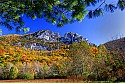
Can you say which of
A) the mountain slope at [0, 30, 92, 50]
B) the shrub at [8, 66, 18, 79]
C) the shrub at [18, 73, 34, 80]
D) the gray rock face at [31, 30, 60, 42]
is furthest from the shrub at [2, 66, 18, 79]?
the gray rock face at [31, 30, 60, 42]

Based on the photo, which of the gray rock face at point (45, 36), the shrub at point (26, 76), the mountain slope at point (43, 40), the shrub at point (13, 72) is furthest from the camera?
the gray rock face at point (45, 36)

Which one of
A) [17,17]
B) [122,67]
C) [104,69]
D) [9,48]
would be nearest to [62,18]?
[17,17]

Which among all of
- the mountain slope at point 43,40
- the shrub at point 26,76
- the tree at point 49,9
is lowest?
the tree at point 49,9

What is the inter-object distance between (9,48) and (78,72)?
100 feet

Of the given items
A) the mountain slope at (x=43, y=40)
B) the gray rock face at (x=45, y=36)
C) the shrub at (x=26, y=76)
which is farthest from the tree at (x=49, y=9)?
the gray rock face at (x=45, y=36)

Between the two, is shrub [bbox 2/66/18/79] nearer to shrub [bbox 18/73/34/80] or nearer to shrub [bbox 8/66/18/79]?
shrub [bbox 8/66/18/79]

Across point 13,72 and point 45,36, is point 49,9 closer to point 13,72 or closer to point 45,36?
point 13,72

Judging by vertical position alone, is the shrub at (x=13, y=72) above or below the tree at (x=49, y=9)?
above

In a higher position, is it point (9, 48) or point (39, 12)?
point (9, 48)

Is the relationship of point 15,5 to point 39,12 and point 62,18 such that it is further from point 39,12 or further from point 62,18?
point 62,18

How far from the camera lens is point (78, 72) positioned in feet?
118

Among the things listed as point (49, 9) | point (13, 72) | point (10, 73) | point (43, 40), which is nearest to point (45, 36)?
point (43, 40)

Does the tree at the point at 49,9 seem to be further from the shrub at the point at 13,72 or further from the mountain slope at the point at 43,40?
the mountain slope at the point at 43,40

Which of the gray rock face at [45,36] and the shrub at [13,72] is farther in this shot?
the gray rock face at [45,36]
